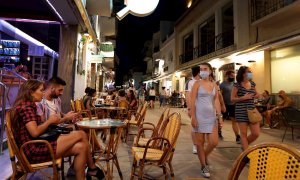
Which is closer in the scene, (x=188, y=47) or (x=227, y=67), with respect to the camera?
(x=227, y=67)

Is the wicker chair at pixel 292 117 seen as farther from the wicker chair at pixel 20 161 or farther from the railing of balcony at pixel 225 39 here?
the railing of balcony at pixel 225 39

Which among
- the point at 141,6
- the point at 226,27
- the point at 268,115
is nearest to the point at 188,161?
the point at 141,6

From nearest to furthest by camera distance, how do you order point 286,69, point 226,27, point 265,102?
1. point 265,102
2. point 286,69
3. point 226,27

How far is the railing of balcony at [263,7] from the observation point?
10.9 meters

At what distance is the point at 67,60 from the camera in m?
8.73

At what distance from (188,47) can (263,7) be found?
12636 millimetres

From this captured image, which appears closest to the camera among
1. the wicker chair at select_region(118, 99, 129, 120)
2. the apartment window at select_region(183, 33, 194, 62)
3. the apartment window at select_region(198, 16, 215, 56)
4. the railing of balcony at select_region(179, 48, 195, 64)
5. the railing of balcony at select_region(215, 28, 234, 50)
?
the wicker chair at select_region(118, 99, 129, 120)

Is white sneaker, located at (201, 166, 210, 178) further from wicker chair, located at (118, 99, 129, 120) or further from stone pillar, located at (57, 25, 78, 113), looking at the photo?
stone pillar, located at (57, 25, 78, 113)

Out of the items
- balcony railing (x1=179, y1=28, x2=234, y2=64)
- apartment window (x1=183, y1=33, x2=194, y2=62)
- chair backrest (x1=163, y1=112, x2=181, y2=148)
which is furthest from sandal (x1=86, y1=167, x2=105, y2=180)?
apartment window (x1=183, y1=33, x2=194, y2=62)

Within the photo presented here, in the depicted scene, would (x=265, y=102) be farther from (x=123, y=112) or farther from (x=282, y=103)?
(x=123, y=112)

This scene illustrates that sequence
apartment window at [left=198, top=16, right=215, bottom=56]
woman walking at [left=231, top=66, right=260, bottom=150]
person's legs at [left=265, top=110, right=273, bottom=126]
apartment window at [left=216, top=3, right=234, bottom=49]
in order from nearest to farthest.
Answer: woman walking at [left=231, top=66, right=260, bottom=150] < person's legs at [left=265, top=110, right=273, bottom=126] < apartment window at [left=216, top=3, right=234, bottom=49] < apartment window at [left=198, top=16, right=215, bottom=56]

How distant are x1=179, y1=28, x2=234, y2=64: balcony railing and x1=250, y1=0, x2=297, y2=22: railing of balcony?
88.7 inches

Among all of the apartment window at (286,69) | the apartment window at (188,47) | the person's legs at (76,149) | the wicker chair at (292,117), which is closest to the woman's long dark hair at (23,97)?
the person's legs at (76,149)

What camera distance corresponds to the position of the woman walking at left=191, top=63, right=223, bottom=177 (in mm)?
3992
